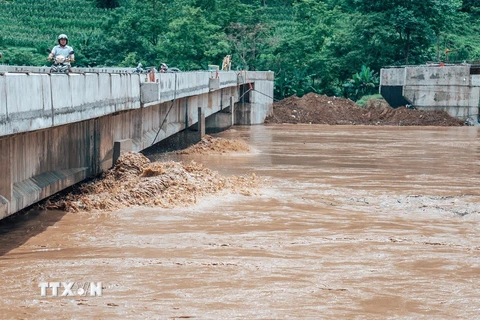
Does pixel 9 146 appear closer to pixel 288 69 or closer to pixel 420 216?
pixel 420 216

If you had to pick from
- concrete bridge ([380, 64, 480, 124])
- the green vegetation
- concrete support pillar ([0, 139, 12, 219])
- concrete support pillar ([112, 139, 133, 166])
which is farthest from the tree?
concrete support pillar ([0, 139, 12, 219])

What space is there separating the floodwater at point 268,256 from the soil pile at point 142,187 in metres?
0.39

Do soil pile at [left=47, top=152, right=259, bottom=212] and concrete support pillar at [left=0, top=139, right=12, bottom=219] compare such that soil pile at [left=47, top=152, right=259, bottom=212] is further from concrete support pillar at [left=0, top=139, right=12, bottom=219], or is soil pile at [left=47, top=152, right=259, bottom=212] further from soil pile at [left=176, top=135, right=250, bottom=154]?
soil pile at [left=176, top=135, right=250, bottom=154]

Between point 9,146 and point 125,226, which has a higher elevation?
point 9,146

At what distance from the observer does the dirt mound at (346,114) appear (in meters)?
46.1

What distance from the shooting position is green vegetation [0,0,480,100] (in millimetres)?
57406

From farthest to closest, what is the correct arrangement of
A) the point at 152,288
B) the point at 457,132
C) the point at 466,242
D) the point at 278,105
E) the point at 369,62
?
the point at 369,62
the point at 278,105
the point at 457,132
the point at 466,242
the point at 152,288

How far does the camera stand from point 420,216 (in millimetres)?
15820

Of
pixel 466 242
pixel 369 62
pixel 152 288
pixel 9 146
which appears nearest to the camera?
pixel 152 288

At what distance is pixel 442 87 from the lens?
4750 centimetres

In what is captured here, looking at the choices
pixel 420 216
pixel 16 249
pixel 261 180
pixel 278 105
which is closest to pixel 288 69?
pixel 278 105

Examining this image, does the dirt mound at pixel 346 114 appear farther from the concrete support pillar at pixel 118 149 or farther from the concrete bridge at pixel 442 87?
the concrete support pillar at pixel 118 149

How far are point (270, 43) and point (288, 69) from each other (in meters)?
4.24
